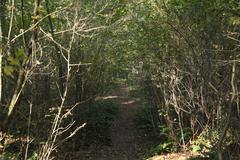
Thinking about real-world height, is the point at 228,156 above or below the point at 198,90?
below

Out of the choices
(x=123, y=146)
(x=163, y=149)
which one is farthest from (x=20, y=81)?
(x=123, y=146)

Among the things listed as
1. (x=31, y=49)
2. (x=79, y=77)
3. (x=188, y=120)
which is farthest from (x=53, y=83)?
(x=31, y=49)

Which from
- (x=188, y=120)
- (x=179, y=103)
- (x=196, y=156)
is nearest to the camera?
(x=196, y=156)

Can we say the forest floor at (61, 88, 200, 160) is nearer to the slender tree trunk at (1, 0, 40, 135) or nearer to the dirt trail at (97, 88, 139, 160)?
the dirt trail at (97, 88, 139, 160)

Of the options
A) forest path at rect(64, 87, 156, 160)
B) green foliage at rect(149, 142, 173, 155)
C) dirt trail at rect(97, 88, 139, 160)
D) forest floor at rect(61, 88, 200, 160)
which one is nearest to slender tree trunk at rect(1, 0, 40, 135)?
forest floor at rect(61, 88, 200, 160)

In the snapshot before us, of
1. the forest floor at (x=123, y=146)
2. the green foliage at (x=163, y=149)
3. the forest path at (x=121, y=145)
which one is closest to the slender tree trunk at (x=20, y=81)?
the forest floor at (x=123, y=146)

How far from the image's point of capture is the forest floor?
11711 millimetres

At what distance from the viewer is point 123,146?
1400 centimetres

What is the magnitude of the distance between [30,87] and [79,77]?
85.3 inches

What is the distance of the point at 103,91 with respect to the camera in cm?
1487

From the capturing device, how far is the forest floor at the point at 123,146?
11711mm

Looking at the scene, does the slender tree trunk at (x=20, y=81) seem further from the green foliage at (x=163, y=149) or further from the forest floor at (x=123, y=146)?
the green foliage at (x=163, y=149)

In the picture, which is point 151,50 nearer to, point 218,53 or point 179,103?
point 179,103

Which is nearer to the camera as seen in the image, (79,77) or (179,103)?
(179,103)
